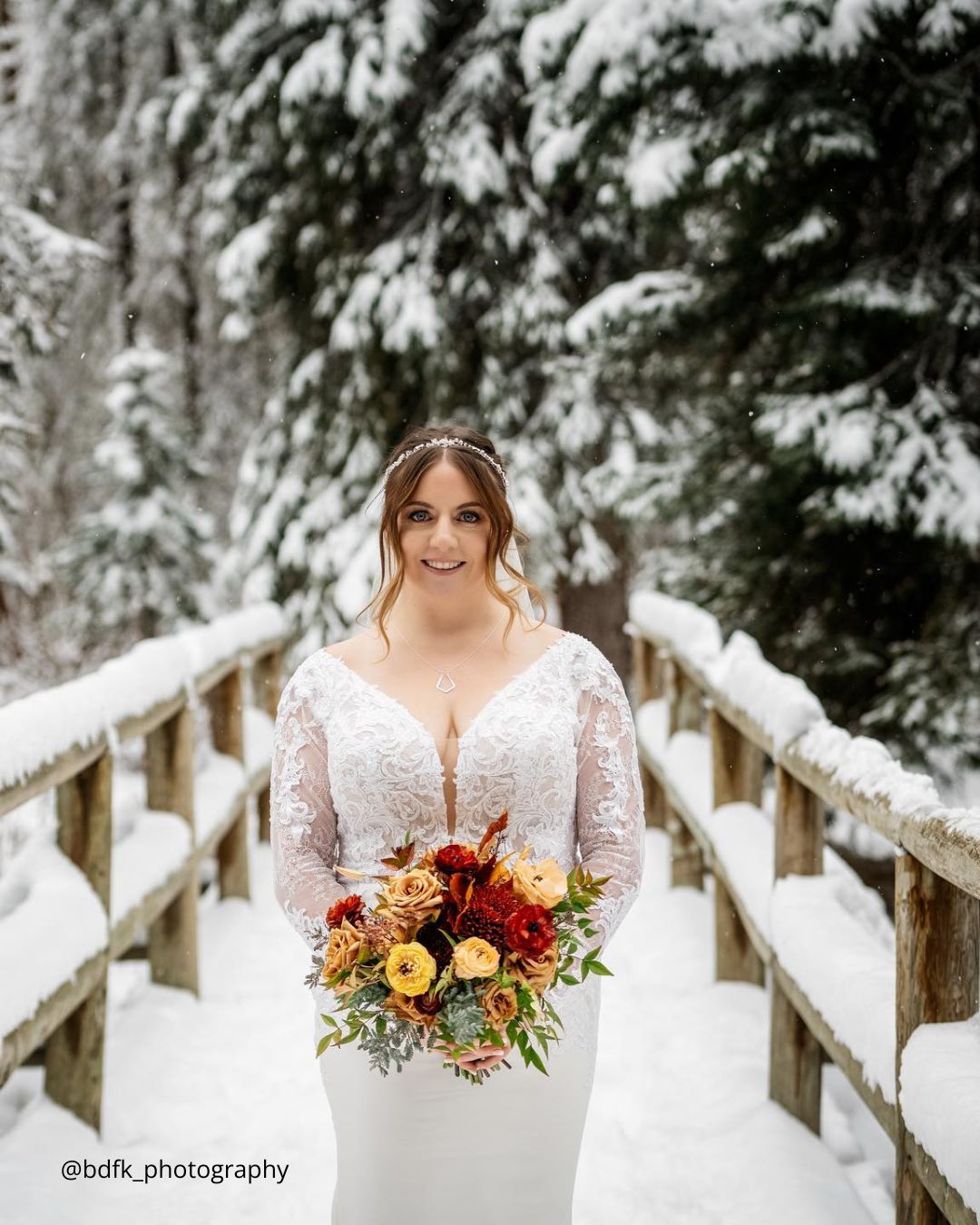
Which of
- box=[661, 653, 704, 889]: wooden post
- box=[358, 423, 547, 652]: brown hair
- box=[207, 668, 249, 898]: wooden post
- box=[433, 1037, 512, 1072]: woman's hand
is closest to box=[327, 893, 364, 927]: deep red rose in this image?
box=[433, 1037, 512, 1072]: woman's hand

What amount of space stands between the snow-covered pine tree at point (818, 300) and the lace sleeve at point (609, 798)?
3.57 meters

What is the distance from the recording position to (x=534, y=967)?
6.93 ft

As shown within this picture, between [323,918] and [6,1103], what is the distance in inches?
87.3

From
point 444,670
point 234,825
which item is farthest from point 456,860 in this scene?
point 234,825

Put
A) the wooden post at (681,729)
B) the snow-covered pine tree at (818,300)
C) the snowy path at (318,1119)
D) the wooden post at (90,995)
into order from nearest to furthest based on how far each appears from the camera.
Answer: the snowy path at (318,1119), the wooden post at (90,995), the snow-covered pine tree at (818,300), the wooden post at (681,729)


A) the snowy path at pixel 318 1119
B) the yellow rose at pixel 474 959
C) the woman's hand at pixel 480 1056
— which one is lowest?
the snowy path at pixel 318 1119

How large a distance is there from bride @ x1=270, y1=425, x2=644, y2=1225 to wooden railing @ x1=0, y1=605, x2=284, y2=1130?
0.86 metres

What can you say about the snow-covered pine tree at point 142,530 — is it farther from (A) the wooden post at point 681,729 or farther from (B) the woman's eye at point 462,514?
(B) the woman's eye at point 462,514

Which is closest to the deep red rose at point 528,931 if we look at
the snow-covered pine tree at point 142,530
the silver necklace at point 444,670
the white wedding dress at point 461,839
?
the white wedding dress at point 461,839

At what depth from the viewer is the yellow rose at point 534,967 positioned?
2.11 meters

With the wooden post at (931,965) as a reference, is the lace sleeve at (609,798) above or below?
above

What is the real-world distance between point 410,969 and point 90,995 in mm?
2056

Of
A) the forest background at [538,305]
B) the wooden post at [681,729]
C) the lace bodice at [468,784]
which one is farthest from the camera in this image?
the wooden post at [681,729]

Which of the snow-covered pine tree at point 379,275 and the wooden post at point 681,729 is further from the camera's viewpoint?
the snow-covered pine tree at point 379,275
